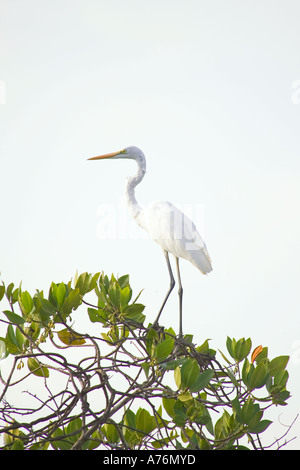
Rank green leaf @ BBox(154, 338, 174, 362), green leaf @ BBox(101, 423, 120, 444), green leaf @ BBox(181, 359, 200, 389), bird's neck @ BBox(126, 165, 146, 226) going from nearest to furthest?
green leaf @ BBox(181, 359, 200, 389)
green leaf @ BBox(154, 338, 174, 362)
green leaf @ BBox(101, 423, 120, 444)
bird's neck @ BBox(126, 165, 146, 226)

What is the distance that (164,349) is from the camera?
281 centimetres

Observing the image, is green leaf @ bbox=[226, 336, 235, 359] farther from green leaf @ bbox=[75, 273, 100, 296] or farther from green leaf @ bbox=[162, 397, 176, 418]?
→ green leaf @ bbox=[75, 273, 100, 296]

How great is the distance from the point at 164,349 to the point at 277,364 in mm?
679

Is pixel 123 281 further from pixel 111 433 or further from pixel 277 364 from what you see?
pixel 277 364

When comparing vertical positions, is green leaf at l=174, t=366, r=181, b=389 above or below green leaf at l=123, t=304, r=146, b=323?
below

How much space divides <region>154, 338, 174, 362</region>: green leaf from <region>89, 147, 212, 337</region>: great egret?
1.64 metres

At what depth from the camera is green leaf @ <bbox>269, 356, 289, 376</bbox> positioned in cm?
309

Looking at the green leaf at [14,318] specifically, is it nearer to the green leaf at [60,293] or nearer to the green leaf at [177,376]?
the green leaf at [60,293]

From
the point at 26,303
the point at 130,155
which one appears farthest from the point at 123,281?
the point at 130,155

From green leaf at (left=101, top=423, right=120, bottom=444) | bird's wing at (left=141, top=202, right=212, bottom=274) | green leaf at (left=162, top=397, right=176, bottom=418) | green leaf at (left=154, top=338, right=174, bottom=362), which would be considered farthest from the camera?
bird's wing at (left=141, top=202, right=212, bottom=274)

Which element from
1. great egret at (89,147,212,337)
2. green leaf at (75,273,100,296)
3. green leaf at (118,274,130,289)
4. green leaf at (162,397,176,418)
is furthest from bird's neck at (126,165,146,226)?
green leaf at (162,397,176,418)

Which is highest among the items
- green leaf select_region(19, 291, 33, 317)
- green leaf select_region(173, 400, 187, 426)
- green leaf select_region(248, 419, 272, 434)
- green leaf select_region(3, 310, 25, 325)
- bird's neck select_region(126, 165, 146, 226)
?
bird's neck select_region(126, 165, 146, 226)

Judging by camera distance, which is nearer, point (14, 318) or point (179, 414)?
point (179, 414)
